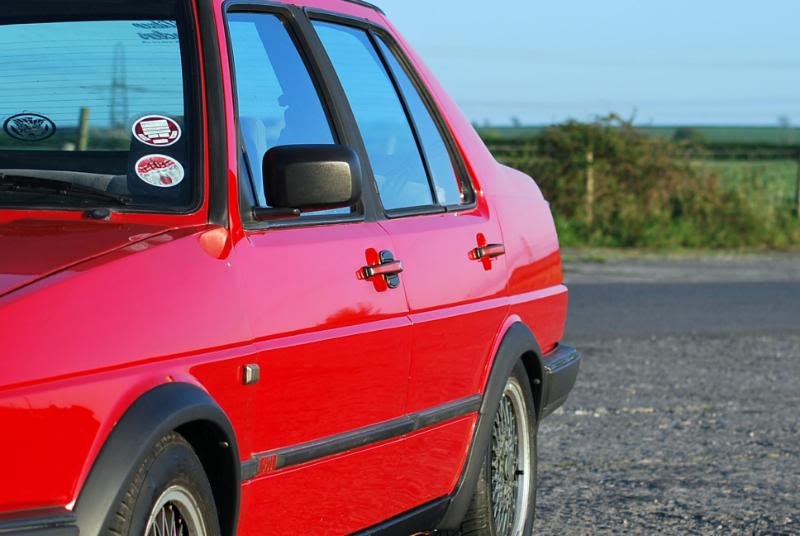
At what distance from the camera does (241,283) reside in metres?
3.65

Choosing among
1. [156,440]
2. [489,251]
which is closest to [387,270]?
[489,251]

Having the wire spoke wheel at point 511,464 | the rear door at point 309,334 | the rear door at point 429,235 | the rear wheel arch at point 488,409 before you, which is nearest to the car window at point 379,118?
the rear door at point 429,235

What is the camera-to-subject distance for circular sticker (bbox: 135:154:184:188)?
379cm

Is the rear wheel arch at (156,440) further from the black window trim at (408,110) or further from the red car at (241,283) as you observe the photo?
the black window trim at (408,110)

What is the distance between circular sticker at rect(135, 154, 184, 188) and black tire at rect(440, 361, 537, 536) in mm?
1811

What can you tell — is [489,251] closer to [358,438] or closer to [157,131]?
[358,438]

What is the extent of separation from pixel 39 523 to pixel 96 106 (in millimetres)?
1568

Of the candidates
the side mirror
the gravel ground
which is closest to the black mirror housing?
the side mirror

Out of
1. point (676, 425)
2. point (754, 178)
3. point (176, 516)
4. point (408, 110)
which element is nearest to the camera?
point (176, 516)

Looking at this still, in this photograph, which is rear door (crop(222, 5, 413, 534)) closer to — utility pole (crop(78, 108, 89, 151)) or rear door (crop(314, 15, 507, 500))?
rear door (crop(314, 15, 507, 500))

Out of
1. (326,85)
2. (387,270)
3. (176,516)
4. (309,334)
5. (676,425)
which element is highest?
(326,85)

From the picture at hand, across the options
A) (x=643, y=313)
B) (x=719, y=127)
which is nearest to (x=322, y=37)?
(x=643, y=313)

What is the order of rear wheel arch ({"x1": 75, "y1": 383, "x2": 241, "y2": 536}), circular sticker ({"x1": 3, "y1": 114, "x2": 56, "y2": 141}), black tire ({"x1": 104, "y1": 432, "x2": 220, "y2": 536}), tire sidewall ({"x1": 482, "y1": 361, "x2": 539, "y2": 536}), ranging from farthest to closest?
tire sidewall ({"x1": 482, "y1": 361, "x2": 539, "y2": 536}) < circular sticker ({"x1": 3, "y1": 114, "x2": 56, "y2": 141}) < black tire ({"x1": 104, "y1": 432, "x2": 220, "y2": 536}) < rear wheel arch ({"x1": 75, "y1": 383, "x2": 241, "y2": 536})

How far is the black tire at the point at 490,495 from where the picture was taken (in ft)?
16.9
